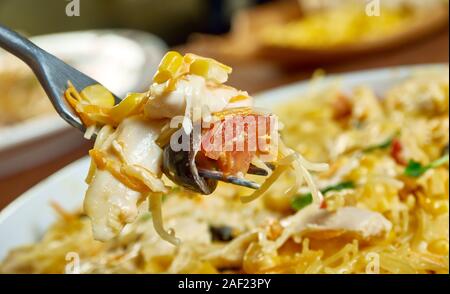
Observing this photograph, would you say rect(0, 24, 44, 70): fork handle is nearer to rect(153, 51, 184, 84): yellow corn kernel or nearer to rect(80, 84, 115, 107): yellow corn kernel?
rect(80, 84, 115, 107): yellow corn kernel

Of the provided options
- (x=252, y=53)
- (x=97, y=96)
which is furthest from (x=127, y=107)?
(x=252, y=53)

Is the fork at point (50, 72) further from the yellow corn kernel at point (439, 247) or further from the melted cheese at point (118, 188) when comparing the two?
the yellow corn kernel at point (439, 247)

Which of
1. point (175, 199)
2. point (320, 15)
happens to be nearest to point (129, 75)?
point (320, 15)

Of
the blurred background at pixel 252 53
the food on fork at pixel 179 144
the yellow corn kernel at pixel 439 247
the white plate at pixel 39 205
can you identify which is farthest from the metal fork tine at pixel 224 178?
the blurred background at pixel 252 53

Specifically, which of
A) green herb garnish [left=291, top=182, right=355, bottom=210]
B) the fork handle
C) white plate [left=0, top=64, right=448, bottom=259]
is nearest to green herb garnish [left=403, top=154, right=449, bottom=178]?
green herb garnish [left=291, top=182, right=355, bottom=210]
